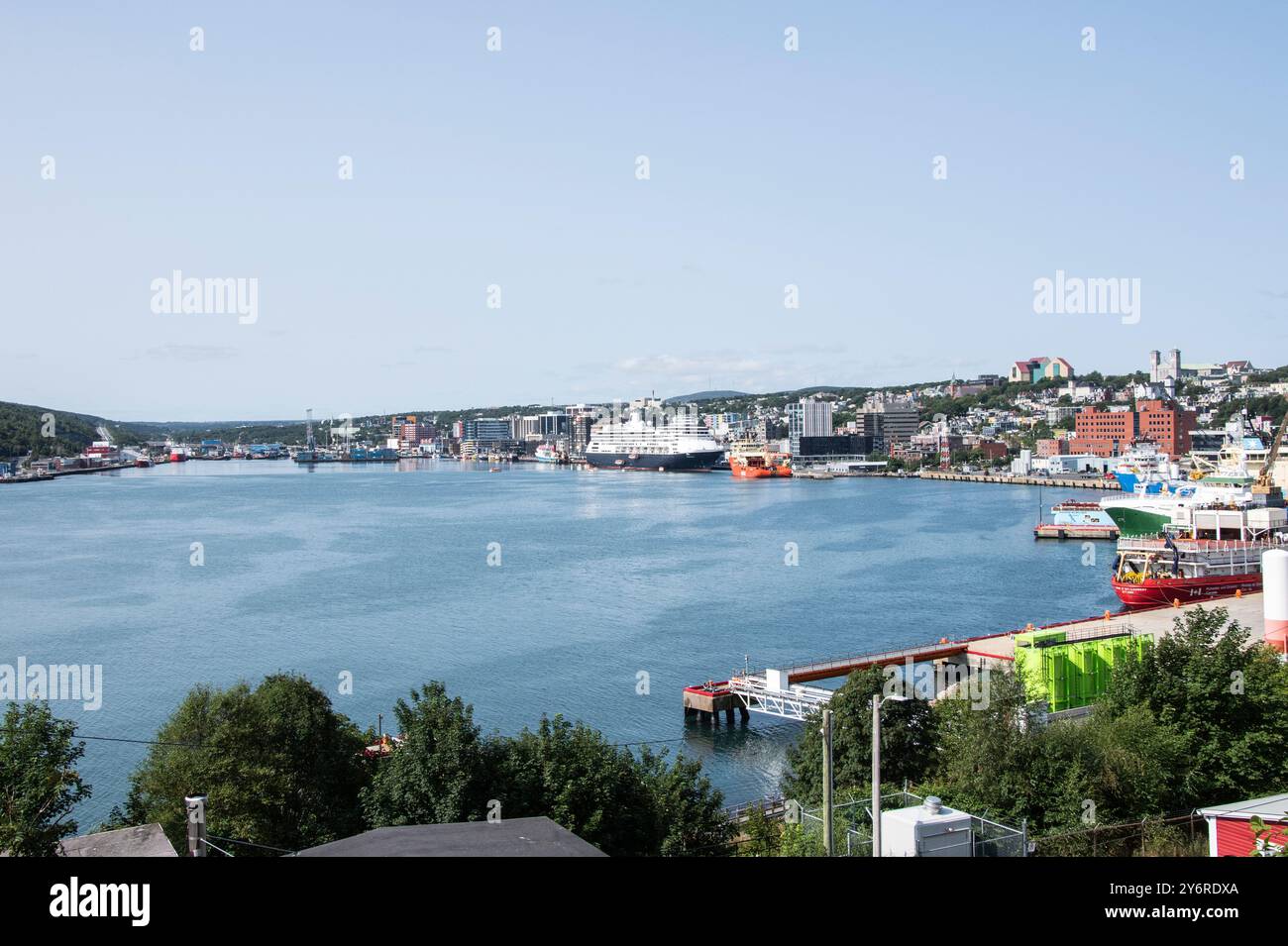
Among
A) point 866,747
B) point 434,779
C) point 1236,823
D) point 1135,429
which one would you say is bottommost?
point 866,747

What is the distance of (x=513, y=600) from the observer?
63.7ft

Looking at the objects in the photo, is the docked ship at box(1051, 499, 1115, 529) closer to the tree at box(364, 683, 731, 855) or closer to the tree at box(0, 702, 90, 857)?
the tree at box(364, 683, 731, 855)

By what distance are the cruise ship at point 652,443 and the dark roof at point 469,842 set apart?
216ft

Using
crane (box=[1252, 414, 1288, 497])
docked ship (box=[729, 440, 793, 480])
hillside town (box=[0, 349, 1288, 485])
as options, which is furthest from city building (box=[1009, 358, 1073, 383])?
crane (box=[1252, 414, 1288, 497])

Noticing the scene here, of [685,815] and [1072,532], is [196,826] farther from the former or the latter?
[1072,532]

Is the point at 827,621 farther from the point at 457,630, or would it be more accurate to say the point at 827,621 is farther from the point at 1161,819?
the point at 1161,819

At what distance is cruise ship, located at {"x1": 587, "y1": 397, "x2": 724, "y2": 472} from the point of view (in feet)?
228

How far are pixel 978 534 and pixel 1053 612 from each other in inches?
500

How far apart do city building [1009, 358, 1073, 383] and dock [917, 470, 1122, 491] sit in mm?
46315

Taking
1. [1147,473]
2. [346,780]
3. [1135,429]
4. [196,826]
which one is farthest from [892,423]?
[196,826]

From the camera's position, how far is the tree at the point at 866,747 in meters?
7.21

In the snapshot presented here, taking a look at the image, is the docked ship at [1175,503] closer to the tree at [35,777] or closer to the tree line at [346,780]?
the tree line at [346,780]

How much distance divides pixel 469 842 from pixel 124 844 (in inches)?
125
